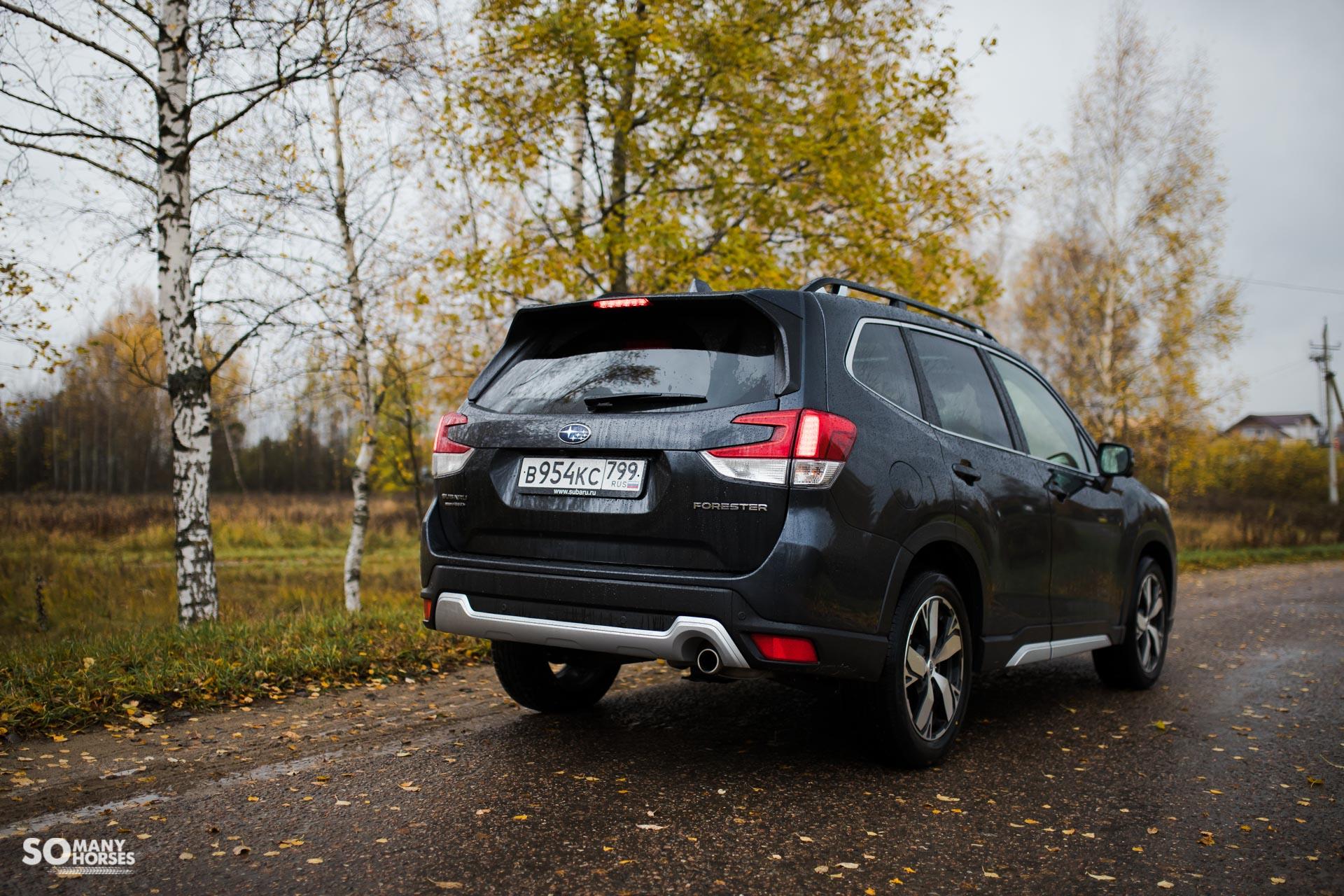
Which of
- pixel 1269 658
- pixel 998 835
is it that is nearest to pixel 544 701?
pixel 998 835

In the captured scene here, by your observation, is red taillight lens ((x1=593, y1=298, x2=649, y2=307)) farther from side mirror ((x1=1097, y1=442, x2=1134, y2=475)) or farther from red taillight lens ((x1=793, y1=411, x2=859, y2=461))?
side mirror ((x1=1097, y1=442, x2=1134, y2=475))

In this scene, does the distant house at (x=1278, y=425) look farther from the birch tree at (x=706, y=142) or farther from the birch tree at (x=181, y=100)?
the birch tree at (x=181, y=100)

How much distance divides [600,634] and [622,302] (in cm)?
134

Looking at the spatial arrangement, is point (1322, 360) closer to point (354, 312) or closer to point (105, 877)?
point (354, 312)

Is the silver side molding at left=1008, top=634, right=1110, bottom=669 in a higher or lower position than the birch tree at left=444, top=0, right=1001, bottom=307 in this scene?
lower

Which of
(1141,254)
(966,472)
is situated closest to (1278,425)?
(1141,254)

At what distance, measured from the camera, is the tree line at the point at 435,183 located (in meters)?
8.64

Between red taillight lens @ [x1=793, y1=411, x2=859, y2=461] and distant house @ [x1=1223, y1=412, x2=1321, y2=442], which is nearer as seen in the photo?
red taillight lens @ [x1=793, y1=411, x2=859, y2=461]

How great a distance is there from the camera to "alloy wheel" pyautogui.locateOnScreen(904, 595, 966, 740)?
13.1 feet

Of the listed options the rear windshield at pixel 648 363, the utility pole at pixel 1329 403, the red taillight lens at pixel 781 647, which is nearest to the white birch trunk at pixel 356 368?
the rear windshield at pixel 648 363

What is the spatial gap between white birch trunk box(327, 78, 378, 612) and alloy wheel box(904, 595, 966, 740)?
28.1 feet

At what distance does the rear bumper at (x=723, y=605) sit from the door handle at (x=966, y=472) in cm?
68

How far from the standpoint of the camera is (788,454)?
346cm

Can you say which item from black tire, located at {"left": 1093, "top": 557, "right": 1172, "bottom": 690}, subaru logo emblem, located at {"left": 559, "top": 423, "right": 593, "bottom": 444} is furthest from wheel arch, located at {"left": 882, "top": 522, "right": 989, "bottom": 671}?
black tire, located at {"left": 1093, "top": 557, "right": 1172, "bottom": 690}
